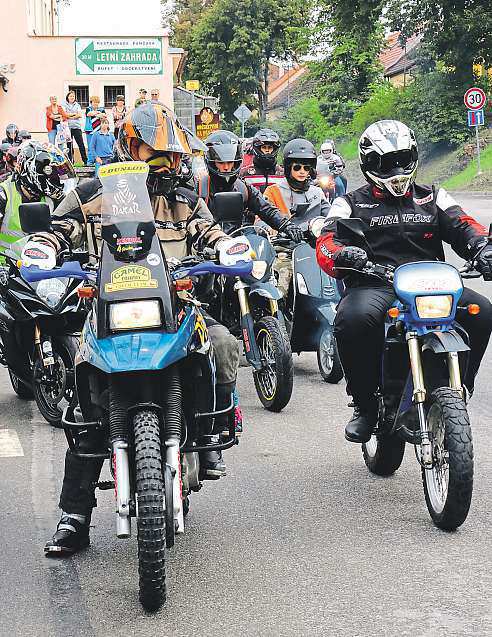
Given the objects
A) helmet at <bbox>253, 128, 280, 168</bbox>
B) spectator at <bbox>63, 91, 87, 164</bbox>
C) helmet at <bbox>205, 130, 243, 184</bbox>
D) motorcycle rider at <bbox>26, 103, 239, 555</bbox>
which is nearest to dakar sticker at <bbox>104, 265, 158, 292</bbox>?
motorcycle rider at <bbox>26, 103, 239, 555</bbox>

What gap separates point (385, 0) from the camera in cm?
5281

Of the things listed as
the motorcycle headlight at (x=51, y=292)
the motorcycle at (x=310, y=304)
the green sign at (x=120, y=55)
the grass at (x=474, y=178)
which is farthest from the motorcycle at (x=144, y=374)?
the green sign at (x=120, y=55)

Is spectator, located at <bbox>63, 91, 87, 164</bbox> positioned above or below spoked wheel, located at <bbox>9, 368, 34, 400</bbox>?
above

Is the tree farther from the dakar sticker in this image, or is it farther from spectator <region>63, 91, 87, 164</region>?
the dakar sticker

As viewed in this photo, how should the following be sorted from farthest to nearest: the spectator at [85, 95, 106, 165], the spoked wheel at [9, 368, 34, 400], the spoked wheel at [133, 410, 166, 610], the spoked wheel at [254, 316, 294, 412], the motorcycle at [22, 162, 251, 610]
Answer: the spectator at [85, 95, 106, 165] → the spoked wheel at [9, 368, 34, 400] → the spoked wheel at [254, 316, 294, 412] → the motorcycle at [22, 162, 251, 610] → the spoked wheel at [133, 410, 166, 610]

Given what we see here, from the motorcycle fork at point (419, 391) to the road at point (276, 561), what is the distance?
0.36 m

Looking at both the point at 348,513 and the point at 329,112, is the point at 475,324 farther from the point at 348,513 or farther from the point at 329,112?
the point at 329,112

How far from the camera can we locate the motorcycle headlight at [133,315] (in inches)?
189

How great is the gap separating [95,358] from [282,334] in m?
4.00

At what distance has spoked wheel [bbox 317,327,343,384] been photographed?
9.71 metres

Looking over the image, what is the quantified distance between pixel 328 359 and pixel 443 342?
4428 mm

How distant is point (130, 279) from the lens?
4.88 metres

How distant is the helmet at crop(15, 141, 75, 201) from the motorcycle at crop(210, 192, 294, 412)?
1.24 metres

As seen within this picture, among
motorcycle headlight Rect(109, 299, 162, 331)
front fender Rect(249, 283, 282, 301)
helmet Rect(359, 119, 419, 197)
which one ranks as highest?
helmet Rect(359, 119, 419, 197)
